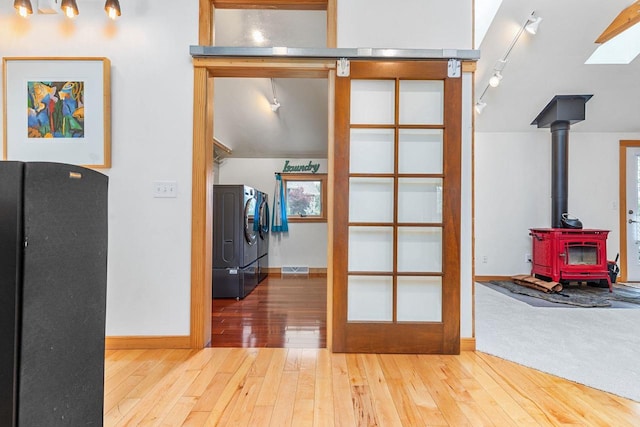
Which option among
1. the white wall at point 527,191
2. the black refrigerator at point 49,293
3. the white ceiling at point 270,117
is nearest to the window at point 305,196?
the white ceiling at point 270,117

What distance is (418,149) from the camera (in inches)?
88.7

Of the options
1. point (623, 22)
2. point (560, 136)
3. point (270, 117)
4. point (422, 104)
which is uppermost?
point (623, 22)

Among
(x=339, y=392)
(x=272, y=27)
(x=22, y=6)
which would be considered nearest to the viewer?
(x=339, y=392)

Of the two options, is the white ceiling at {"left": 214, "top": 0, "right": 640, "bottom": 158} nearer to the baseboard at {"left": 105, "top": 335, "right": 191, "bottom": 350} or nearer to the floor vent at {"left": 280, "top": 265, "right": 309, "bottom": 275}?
the floor vent at {"left": 280, "top": 265, "right": 309, "bottom": 275}

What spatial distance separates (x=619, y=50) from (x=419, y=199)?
382cm

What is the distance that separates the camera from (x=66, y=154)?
2.20m

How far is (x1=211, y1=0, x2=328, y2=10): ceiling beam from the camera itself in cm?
234

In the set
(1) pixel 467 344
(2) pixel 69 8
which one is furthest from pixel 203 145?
(1) pixel 467 344

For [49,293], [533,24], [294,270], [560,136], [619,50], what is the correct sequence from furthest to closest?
1. [294,270]
2. [560,136]
3. [619,50]
4. [533,24]
5. [49,293]

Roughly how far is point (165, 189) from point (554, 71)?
450 cm

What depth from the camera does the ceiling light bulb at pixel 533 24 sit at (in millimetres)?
3377

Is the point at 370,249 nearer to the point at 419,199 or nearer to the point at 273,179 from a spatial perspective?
the point at 419,199

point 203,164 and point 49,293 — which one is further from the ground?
point 203,164

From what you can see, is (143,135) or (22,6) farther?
(143,135)
